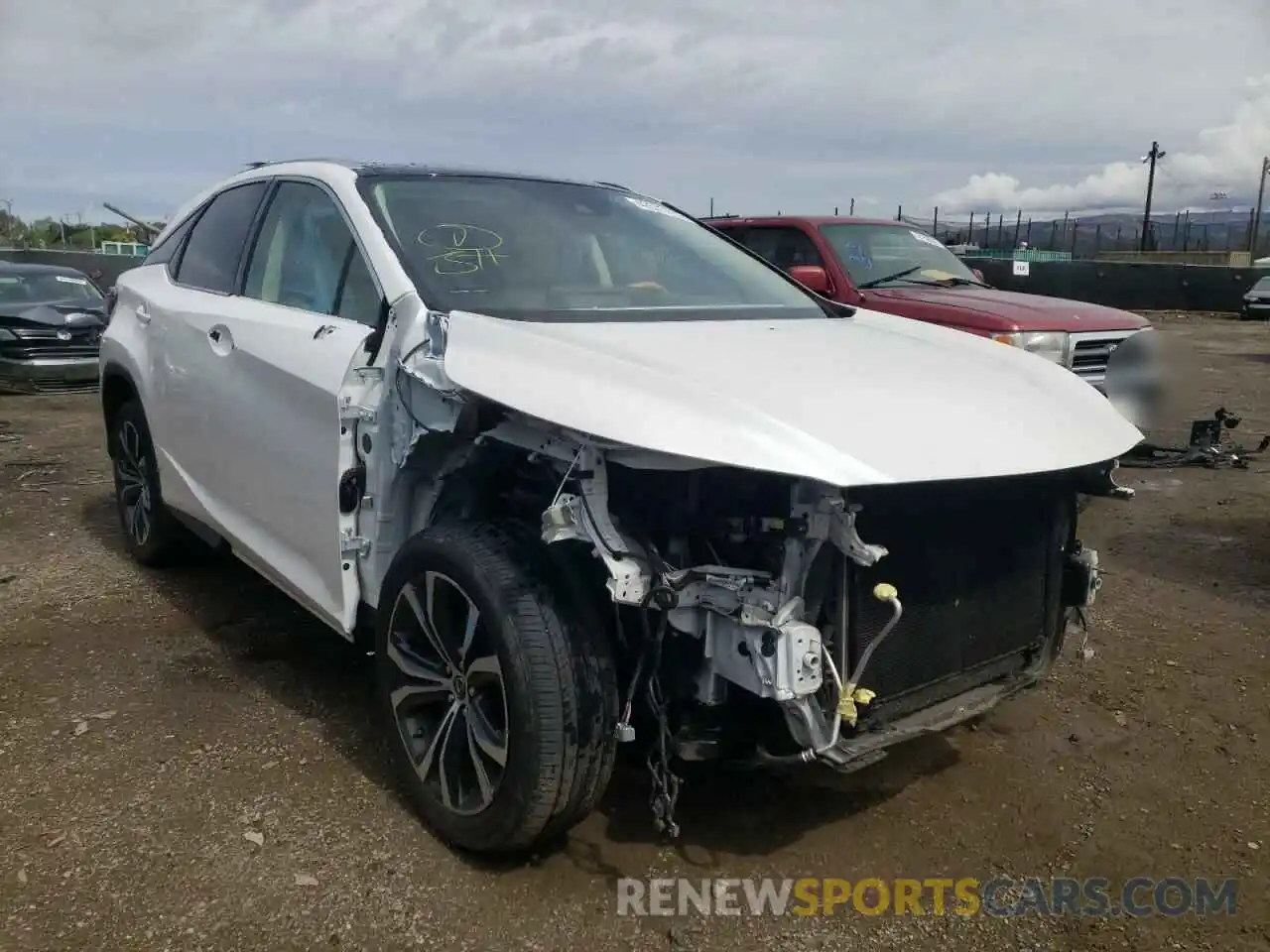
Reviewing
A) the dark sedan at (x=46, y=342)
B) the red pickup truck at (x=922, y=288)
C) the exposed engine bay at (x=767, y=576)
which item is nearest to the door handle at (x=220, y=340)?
the exposed engine bay at (x=767, y=576)

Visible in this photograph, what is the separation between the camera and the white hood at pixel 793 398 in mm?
2295

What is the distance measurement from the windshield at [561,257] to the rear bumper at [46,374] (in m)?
8.95

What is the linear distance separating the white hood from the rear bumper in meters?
9.76

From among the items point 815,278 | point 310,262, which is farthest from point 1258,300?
point 310,262

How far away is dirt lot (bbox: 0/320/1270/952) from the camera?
258 centimetres

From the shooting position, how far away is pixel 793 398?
8.12 ft

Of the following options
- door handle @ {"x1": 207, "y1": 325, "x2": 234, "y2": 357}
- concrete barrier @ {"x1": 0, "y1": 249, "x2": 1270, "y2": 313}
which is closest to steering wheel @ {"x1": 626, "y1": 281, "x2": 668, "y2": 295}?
door handle @ {"x1": 207, "y1": 325, "x2": 234, "y2": 357}

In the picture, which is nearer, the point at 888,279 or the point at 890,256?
the point at 888,279

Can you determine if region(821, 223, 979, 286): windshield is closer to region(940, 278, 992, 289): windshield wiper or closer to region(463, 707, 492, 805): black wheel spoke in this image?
region(940, 278, 992, 289): windshield wiper

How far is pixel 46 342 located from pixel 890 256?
27.8 feet

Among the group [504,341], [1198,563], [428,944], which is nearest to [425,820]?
[428,944]

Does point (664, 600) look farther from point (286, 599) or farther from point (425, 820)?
point (286, 599)

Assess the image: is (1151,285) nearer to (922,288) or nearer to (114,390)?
(922,288)

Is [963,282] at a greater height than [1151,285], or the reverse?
[963,282]
